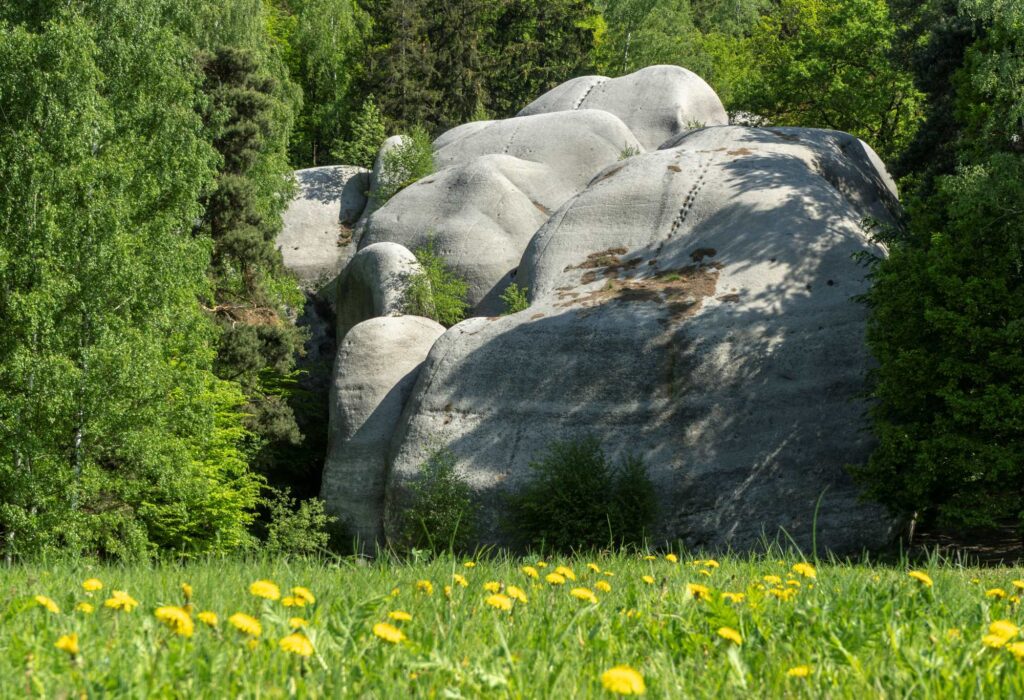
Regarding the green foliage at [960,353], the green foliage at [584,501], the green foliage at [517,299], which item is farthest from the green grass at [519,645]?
the green foliage at [517,299]

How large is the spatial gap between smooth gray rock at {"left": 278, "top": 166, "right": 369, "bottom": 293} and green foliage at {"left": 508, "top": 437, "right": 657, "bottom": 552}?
1809 cm

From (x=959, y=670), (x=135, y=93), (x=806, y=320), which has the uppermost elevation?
(x=135, y=93)

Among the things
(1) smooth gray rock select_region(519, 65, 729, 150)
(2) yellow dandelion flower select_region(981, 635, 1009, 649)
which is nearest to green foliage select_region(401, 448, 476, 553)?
(2) yellow dandelion flower select_region(981, 635, 1009, 649)

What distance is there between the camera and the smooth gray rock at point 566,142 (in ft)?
93.5

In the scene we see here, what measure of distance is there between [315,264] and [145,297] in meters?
14.7

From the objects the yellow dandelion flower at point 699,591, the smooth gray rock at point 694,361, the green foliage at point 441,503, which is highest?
the yellow dandelion flower at point 699,591

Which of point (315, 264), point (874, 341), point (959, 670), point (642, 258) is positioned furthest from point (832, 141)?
point (959, 670)

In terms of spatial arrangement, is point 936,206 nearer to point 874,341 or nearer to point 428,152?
point 874,341

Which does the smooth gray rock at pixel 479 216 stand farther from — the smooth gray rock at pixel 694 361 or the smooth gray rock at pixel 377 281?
the smooth gray rock at pixel 694 361

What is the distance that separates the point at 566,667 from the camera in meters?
2.41

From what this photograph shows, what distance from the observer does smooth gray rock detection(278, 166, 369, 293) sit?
32.9m

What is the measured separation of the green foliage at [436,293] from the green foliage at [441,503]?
719 cm

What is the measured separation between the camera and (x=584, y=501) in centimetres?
1498

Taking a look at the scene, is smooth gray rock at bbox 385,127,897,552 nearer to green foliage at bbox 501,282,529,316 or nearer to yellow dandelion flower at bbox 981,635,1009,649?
green foliage at bbox 501,282,529,316
